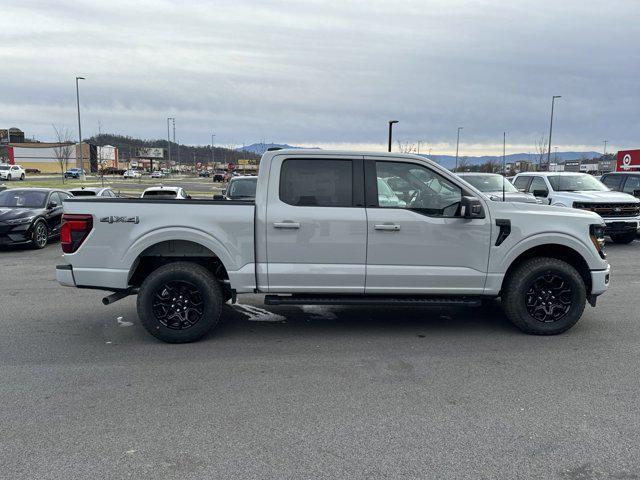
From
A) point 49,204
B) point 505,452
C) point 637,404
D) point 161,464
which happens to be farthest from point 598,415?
point 49,204

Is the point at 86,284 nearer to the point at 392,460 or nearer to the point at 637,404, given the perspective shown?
the point at 392,460

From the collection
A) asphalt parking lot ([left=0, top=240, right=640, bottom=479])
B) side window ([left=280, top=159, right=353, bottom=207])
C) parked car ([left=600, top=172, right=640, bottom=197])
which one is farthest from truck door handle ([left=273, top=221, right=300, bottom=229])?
parked car ([left=600, top=172, right=640, bottom=197])

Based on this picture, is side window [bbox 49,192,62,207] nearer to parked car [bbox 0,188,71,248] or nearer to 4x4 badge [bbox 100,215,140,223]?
parked car [bbox 0,188,71,248]

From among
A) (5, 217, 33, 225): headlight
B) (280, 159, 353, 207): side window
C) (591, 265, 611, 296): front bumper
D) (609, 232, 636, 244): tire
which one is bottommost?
(609, 232, 636, 244): tire

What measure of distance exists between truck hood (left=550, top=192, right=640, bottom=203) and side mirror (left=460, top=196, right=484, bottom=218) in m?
8.41

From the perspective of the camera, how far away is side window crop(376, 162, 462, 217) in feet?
17.7

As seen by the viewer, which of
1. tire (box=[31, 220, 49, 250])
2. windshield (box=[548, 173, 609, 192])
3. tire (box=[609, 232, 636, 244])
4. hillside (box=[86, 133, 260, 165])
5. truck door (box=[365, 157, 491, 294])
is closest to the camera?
truck door (box=[365, 157, 491, 294])

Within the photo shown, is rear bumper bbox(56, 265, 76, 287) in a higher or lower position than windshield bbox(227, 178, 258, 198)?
lower

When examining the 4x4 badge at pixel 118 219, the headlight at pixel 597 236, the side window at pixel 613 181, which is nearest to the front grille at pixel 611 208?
the side window at pixel 613 181

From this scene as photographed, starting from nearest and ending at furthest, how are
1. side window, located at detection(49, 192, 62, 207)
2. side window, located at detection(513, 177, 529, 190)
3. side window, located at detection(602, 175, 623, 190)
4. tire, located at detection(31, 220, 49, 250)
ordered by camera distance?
→ tire, located at detection(31, 220, 49, 250), side window, located at detection(49, 192, 62, 207), side window, located at detection(513, 177, 529, 190), side window, located at detection(602, 175, 623, 190)

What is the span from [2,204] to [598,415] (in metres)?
13.6

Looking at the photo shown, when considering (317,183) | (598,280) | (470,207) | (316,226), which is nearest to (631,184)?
(598,280)

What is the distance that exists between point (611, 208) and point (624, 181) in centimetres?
394

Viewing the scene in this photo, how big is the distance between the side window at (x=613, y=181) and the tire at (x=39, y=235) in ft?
52.8
